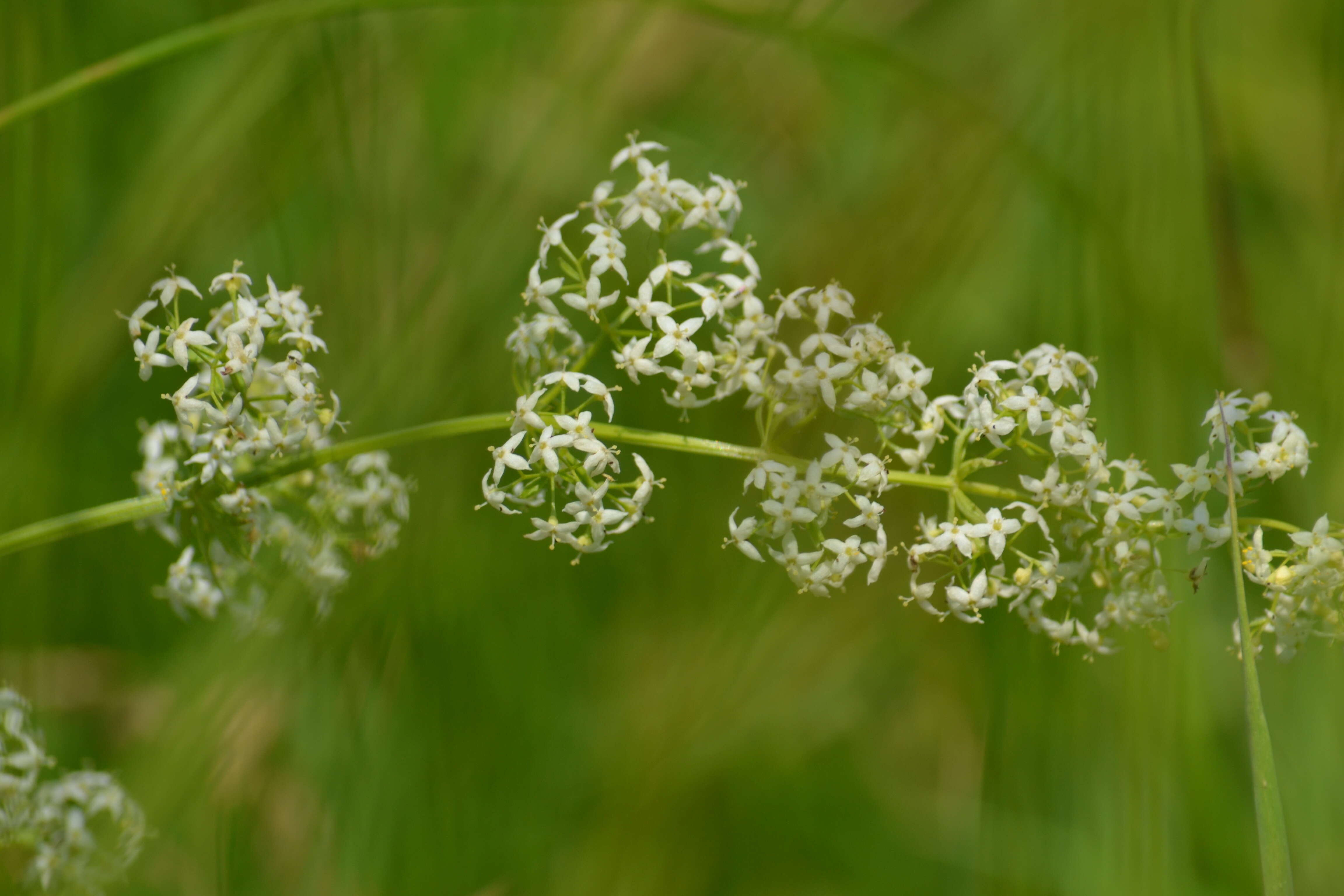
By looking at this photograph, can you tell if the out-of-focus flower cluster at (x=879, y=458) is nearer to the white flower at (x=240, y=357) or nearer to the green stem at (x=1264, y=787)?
the green stem at (x=1264, y=787)

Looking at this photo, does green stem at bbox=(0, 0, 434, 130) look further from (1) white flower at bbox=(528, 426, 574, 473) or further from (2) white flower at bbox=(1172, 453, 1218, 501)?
(2) white flower at bbox=(1172, 453, 1218, 501)

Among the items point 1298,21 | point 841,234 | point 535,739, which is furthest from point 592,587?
point 1298,21

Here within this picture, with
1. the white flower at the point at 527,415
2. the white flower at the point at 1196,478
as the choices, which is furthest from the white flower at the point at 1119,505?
the white flower at the point at 527,415

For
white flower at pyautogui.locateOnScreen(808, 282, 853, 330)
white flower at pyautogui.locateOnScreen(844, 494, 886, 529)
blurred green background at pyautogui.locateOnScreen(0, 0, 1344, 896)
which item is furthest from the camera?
blurred green background at pyautogui.locateOnScreen(0, 0, 1344, 896)

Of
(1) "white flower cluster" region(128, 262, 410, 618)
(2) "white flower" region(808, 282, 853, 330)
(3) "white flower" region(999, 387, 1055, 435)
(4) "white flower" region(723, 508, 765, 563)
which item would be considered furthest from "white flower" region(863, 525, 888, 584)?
(1) "white flower cluster" region(128, 262, 410, 618)

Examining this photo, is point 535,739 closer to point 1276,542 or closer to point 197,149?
point 197,149

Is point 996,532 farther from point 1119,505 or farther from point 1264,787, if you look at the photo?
point 1264,787
